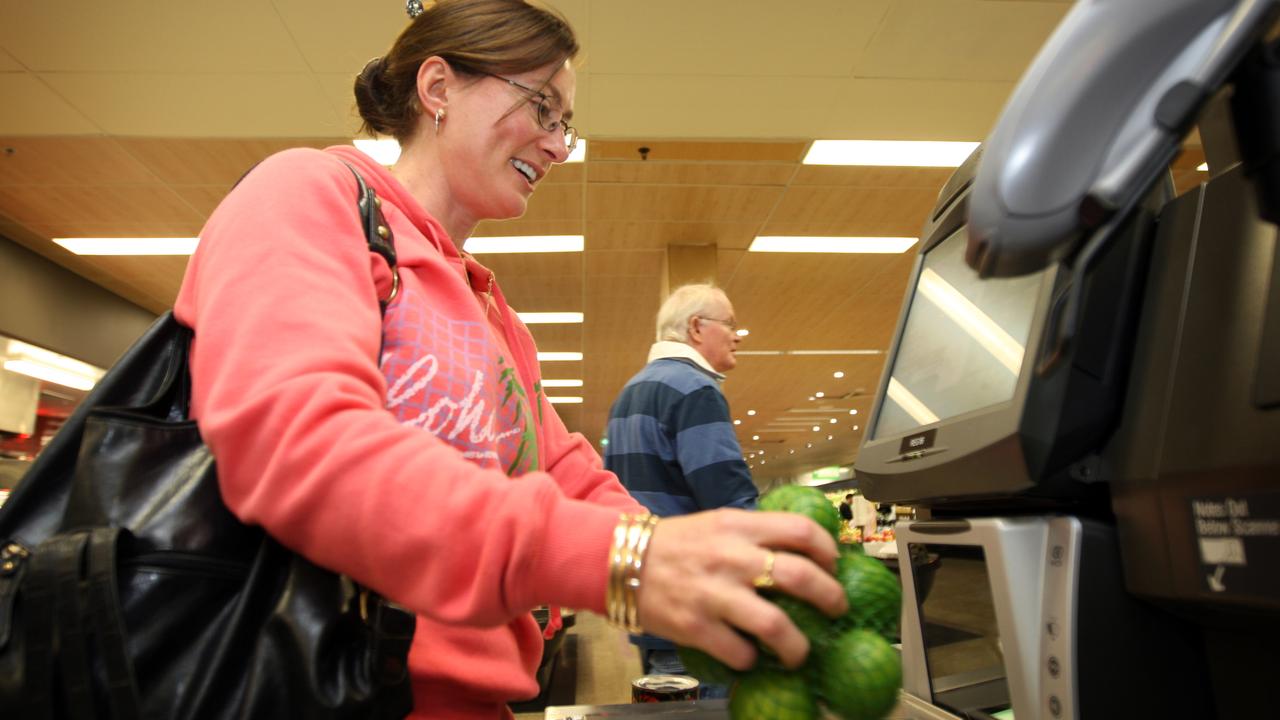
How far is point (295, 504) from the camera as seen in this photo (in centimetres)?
49

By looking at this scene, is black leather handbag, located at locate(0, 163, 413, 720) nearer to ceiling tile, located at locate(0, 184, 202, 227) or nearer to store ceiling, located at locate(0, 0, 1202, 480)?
store ceiling, located at locate(0, 0, 1202, 480)

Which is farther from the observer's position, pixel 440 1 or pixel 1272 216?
pixel 440 1

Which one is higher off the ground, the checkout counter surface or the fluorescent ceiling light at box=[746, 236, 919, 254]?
the fluorescent ceiling light at box=[746, 236, 919, 254]

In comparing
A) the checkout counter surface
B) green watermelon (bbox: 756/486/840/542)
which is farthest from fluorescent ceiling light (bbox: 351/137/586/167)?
green watermelon (bbox: 756/486/840/542)

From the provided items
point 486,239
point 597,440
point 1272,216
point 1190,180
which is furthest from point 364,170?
point 597,440

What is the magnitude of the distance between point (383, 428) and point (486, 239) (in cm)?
584

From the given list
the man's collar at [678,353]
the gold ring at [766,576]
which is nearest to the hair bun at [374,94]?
the gold ring at [766,576]

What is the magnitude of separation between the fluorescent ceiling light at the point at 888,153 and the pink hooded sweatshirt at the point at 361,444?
14.3 feet

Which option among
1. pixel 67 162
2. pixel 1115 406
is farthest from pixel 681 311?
pixel 67 162

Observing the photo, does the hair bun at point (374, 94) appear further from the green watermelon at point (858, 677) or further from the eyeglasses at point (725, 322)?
the eyeglasses at point (725, 322)

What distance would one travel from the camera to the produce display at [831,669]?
1.62ft

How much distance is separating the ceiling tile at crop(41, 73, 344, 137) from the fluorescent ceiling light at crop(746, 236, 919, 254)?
11.3 feet

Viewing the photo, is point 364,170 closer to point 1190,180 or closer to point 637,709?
point 637,709

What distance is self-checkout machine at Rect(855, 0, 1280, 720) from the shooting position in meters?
0.45
